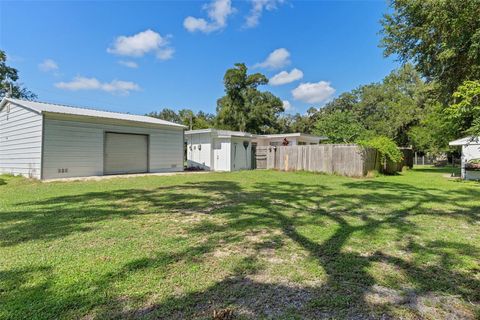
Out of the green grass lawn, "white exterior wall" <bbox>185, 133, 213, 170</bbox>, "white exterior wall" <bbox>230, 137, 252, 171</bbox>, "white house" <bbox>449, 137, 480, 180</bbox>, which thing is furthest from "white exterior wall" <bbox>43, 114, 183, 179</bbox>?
"white house" <bbox>449, 137, 480, 180</bbox>

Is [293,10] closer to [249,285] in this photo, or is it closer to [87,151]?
[87,151]

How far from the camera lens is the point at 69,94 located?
25.2m

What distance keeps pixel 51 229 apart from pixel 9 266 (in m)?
1.28

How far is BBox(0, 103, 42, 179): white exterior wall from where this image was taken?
34.1 feet

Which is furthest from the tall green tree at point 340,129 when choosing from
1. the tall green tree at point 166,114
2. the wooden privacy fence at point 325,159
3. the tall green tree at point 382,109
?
the tall green tree at point 166,114

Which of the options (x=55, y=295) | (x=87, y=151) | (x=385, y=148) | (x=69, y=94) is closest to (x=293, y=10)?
(x=385, y=148)

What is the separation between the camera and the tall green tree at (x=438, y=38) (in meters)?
8.43

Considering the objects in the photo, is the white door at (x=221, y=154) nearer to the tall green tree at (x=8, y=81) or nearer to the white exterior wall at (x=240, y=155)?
the white exterior wall at (x=240, y=155)

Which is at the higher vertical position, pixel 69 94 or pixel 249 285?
pixel 69 94

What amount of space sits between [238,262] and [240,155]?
552 inches

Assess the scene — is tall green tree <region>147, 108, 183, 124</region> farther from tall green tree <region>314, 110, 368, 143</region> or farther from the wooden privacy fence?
the wooden privacy fence

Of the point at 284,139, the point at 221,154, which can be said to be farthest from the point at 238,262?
the point at 284,139

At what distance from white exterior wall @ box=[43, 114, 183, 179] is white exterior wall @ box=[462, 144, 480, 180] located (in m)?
14.8

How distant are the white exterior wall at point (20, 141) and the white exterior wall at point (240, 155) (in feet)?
30.7
